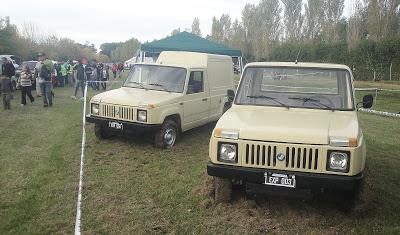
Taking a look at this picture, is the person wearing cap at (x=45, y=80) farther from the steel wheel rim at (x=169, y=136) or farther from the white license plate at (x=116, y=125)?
the steel wheel rim at (x=169, y=136)

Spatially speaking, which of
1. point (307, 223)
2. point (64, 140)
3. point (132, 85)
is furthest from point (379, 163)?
point (64, 140)

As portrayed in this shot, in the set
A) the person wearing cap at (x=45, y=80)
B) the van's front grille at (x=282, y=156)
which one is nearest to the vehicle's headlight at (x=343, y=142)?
the van's front grille at (x=282, y=156)

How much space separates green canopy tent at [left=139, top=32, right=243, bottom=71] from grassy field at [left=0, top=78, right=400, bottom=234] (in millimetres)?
8951

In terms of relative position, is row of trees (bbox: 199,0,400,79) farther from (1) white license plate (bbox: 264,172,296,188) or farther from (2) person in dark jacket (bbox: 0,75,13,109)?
(1) white license plate (bbox: 264,172,296,188)

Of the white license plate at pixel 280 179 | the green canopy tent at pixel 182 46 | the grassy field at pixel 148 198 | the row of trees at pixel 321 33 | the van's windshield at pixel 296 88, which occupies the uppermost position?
the row of trees at pixel 321 33

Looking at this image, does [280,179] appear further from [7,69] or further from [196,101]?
[7,69]

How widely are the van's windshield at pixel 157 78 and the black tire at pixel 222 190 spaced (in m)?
3.90

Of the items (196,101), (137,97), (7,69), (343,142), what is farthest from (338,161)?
(7,69)

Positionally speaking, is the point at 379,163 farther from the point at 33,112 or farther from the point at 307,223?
the point at 33,112

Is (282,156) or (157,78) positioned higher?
(157,78)

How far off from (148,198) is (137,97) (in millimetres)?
3194

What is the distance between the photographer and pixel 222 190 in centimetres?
518

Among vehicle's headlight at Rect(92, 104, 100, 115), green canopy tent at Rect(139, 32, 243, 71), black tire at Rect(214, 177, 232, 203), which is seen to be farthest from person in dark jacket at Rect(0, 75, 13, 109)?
black tire at Rect(214, 177, 232, 203)

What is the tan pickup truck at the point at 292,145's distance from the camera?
4406 mm
